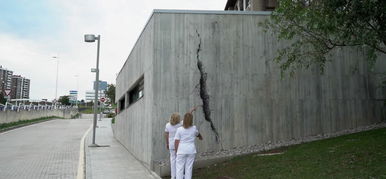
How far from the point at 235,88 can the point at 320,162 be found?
4.02m

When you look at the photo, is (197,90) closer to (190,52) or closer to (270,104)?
(190,52)

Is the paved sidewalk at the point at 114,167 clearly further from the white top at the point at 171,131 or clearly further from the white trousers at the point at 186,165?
the white trousers at the point at 186,165

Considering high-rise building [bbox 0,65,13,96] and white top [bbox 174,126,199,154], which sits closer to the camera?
white top [bbox 174,126,199,154]

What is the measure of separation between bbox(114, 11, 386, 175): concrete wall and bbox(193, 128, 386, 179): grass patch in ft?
4.96

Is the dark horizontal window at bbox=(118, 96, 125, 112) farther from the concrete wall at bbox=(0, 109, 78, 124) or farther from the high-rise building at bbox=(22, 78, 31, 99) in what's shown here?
the high-rise building at bbox=(22, 78, 31, 99)

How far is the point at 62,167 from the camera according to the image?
10.8 meters

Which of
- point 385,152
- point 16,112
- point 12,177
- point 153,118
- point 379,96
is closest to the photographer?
point 385,152

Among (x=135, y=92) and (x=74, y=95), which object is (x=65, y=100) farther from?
(x=135, y=92)

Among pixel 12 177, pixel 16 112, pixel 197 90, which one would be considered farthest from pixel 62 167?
pixel 16 112

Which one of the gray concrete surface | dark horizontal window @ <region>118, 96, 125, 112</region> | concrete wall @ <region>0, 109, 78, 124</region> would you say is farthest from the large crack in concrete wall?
concrete wall @ <region>0, 109, 78, 124</region>

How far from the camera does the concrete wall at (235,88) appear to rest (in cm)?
1032

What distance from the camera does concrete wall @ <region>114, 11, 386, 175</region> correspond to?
33.9 ft

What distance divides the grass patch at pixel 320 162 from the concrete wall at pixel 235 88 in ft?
4.96

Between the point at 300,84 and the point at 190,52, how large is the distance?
11.6 feet
